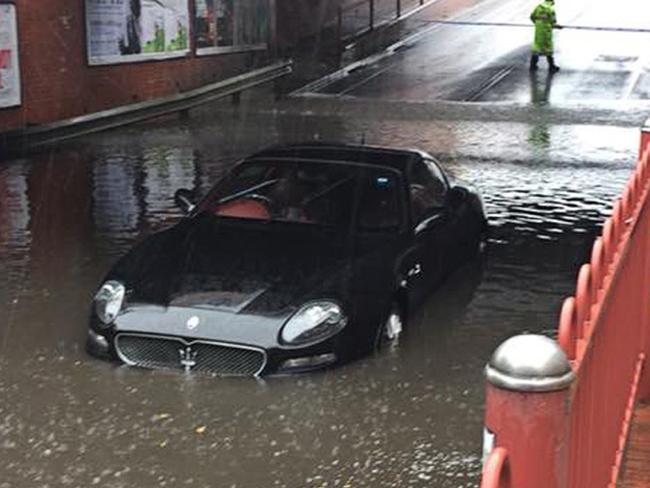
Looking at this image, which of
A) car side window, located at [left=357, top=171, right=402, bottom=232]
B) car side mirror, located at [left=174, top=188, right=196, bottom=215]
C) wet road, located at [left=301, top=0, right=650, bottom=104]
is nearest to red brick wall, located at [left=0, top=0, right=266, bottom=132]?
wet road, located at [left=301, top=0, right=650, bottom=104]

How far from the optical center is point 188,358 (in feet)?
20.3

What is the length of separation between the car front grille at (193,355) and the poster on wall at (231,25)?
57.2 ft

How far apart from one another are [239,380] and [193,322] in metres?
0.44

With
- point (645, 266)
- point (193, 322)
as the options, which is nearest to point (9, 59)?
point (193, 322)

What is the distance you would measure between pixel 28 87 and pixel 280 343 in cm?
1253

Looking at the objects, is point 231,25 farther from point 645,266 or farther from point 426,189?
point 645,266

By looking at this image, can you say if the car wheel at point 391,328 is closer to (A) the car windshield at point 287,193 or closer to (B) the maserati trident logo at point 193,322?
(A) the car windshield at point 287,193

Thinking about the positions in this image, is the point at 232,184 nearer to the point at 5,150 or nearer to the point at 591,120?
the point at 5,150

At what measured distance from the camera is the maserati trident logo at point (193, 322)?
615cm

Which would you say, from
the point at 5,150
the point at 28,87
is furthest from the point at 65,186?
the point at 28,87

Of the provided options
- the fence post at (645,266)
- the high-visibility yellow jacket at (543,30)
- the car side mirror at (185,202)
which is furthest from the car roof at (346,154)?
the high-visibility yellow jacket at (543,30)

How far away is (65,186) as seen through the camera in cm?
1351

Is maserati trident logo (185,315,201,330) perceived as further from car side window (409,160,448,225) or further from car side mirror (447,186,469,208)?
car side mirror (447,186,469,208)

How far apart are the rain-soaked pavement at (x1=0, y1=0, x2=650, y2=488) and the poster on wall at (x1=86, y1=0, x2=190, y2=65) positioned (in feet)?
13.0
